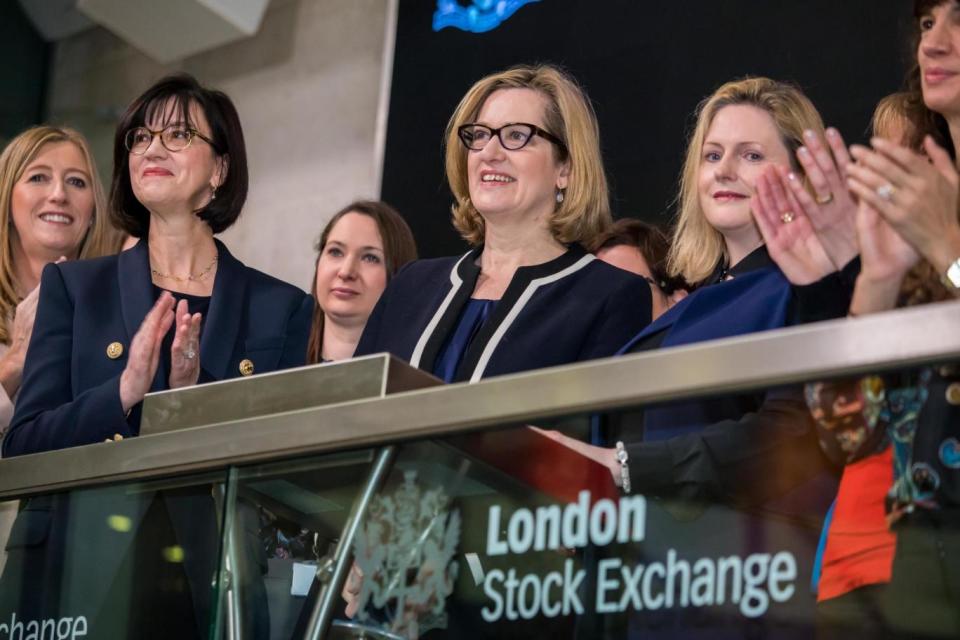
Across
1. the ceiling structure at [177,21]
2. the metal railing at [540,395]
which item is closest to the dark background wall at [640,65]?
the ceiling structure at [177,21]

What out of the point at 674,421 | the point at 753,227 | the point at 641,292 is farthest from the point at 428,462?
the point at 753,227

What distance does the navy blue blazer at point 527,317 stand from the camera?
7.66 ft

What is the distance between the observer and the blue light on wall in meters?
5.04

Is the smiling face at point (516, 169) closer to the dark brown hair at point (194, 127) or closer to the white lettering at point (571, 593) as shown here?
the dark brown hair at point (194, 127)

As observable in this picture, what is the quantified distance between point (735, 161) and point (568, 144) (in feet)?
1.07

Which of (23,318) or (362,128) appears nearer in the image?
(23,318)

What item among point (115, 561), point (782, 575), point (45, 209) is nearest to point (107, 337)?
point (115, 561)

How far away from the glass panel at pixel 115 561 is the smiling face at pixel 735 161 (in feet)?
3.98

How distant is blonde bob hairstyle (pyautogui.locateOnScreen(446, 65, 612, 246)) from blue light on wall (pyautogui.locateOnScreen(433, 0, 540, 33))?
2.34 m

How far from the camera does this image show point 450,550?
142 centimetres

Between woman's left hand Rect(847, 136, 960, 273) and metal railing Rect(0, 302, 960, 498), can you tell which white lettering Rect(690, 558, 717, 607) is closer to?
metal railing Rect(0, 302, 960, 498)

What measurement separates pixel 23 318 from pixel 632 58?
2271mm

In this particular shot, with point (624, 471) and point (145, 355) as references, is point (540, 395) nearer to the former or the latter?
point (624, 471)

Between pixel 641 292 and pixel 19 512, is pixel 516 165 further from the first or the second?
pixel 19 512
